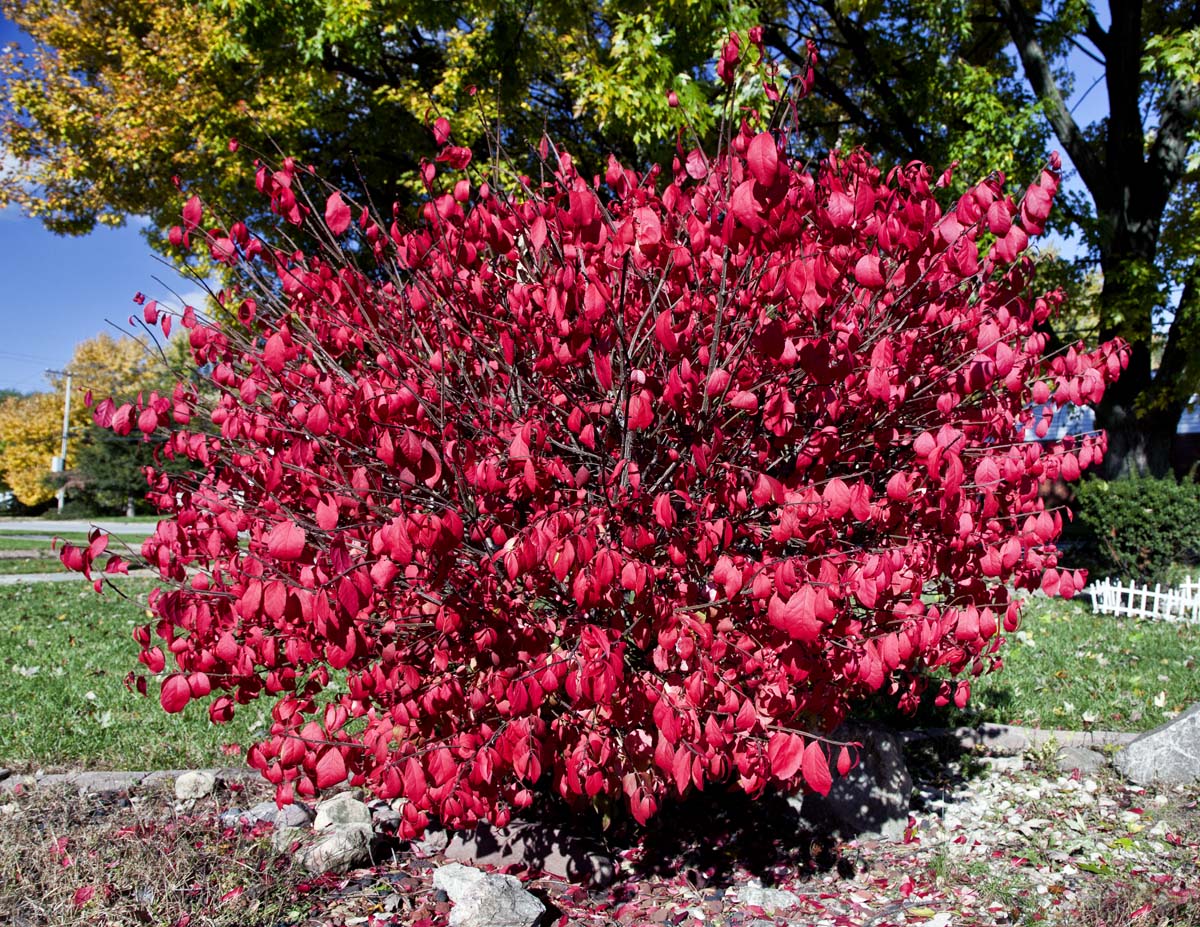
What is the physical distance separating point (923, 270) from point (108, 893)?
333 centimetres

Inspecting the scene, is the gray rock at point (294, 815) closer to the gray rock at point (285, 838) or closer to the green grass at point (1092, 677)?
the gray rock at point (285, 838)

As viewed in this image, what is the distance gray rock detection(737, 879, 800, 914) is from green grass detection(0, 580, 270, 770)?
2.56 metres

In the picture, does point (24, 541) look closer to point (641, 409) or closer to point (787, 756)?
point (641, 409)

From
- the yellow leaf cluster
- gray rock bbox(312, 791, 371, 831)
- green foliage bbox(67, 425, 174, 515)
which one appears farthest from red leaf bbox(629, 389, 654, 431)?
the yellow leaf cluster

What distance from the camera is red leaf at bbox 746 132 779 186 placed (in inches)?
71.2

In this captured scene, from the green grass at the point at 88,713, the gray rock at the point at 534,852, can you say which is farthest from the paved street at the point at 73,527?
the gray rock at the point at 534,852

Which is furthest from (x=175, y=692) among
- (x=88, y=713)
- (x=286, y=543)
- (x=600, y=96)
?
(x=600, y=96)

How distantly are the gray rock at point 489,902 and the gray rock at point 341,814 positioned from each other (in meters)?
0.73

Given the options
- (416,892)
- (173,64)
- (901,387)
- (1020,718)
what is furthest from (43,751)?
(173,64)

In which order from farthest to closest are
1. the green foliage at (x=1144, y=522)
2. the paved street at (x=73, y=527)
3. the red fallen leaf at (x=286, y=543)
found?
the paved street at (x=73, y=527) → the green foliage at (x=1144, y=522) → the red fallen leaf at (x=286, y=543)

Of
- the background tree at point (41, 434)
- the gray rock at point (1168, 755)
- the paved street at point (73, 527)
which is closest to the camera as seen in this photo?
the gray rock at point (1168, 755)

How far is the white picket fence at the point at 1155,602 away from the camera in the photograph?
25.3ft

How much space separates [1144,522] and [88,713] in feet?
31.9

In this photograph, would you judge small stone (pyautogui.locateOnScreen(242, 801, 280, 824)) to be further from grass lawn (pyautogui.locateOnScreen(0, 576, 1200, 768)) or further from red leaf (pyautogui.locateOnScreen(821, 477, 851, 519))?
red leaf (pyautogui.locateOnScreen(821, 477, 851, 519))
